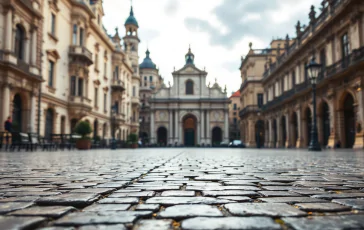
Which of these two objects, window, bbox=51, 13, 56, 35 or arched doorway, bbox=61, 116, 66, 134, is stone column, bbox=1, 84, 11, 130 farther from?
A: arched doorway, bbox=61, 116, 66, 134

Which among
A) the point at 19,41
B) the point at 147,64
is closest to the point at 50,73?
the point at 19,41

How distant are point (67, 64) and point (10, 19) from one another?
831 cm

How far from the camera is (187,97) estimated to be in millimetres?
55969

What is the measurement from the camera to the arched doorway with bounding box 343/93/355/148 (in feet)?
69.2

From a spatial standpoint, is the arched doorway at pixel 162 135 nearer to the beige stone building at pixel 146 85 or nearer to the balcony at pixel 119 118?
the beige stone building at pixel 146 85

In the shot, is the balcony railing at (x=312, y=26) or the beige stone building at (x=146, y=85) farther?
the beige stone building at (x=146, y=85)

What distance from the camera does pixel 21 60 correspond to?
18.2m

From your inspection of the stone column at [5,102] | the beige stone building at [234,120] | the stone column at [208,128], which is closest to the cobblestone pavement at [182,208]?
the stone column at [5,102]

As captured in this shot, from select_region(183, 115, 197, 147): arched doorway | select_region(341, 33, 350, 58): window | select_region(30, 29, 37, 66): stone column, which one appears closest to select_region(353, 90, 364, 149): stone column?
select_region(341, 33, 350, 58): window

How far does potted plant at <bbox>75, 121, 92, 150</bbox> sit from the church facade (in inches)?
1272

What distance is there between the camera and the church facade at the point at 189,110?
54250 millimetres

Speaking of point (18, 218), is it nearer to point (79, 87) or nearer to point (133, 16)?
point (79, 87)

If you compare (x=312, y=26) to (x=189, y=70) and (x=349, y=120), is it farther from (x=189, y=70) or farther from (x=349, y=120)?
(x=189, y=70)

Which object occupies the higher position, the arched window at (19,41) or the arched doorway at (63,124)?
the arched window at (19,41)
